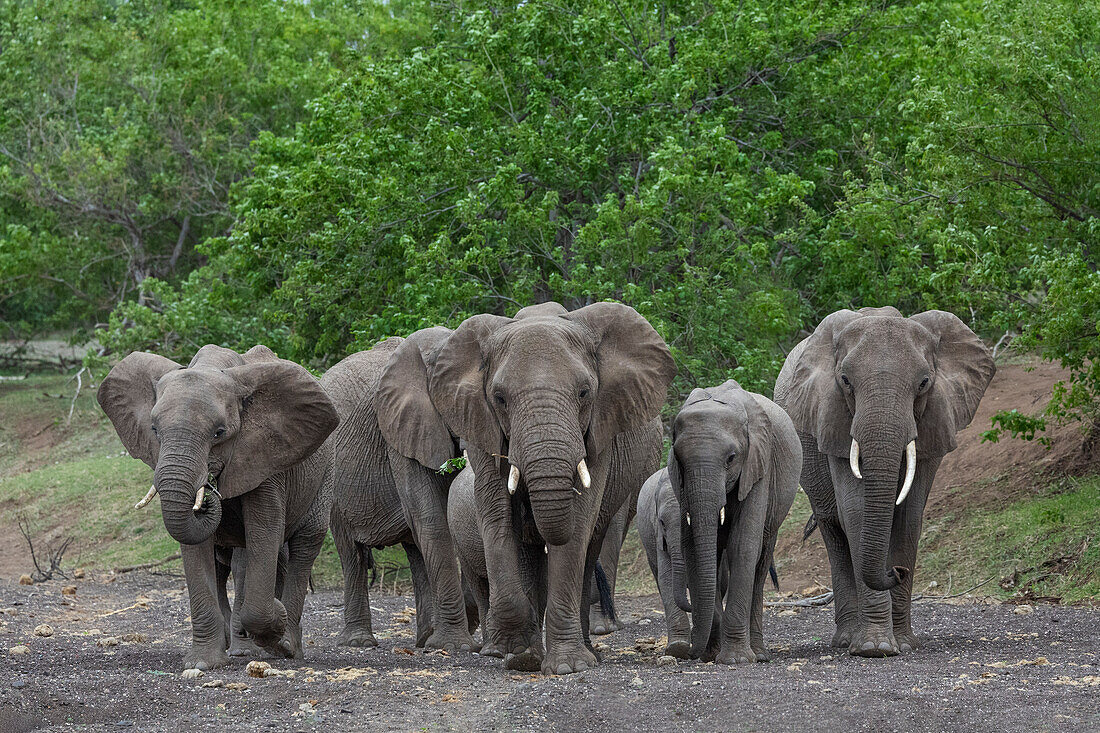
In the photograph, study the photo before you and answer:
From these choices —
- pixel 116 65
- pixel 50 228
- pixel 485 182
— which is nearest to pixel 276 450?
pixel 485 182

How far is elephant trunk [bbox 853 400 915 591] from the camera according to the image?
9609mm

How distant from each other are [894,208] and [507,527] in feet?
31.2

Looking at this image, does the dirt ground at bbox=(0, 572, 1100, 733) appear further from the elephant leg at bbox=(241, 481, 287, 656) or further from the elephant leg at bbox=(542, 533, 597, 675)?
the elephant leg at bbox=(241, 481, 287, 656)

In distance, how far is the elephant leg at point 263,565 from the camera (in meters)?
9.71

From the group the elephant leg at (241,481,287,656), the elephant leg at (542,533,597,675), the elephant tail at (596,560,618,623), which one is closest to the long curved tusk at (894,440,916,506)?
the elephant leg at (542,533,597,675)

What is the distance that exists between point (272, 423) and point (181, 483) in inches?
48.1

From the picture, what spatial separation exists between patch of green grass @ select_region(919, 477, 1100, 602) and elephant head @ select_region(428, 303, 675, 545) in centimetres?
630

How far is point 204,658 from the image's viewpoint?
952cm

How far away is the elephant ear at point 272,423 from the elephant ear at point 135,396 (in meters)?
Result: 0.61

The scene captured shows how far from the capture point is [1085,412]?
14.4m

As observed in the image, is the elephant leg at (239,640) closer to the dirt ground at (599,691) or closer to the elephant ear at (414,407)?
the dirt ground at (599,691)

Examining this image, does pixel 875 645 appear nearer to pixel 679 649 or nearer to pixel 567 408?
pixel 679 649

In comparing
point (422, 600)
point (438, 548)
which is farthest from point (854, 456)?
point (422, 600)

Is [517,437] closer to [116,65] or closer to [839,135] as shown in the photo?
[839,135]
